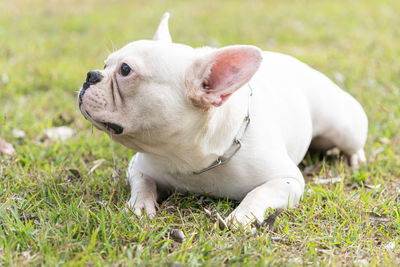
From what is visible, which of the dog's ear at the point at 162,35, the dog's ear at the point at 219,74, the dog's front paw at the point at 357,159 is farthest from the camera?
the dog's front paw at the point at 357,159

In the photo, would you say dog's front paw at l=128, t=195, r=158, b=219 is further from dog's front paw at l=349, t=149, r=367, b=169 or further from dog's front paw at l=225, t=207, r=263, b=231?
dog's front paw at l=349, t=149, r=367, b=169

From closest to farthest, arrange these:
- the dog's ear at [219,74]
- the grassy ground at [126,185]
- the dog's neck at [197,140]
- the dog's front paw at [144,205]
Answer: the grassy ground at [126,185] → the dog's ear at [219,74] → the dog's neck at [197,140] → the dog's front paw at [144,205]

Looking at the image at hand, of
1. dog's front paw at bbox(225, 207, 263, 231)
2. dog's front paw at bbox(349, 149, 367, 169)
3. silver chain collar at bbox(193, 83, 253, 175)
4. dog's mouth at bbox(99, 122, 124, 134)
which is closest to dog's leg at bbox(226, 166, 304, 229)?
dog's front paw at bbox(225, 207, 263, 231)

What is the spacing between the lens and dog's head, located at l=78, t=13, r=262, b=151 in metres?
2.43

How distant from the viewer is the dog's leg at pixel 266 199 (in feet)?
8.34

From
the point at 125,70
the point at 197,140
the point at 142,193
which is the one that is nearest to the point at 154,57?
the point at 125,70

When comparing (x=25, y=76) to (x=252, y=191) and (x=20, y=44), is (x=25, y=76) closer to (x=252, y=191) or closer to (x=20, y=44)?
(x=20, y=44)

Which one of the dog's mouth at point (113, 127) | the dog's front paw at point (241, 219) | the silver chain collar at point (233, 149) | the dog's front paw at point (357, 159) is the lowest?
the dog's front paw at point (357, 159)

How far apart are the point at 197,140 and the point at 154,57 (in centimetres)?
46

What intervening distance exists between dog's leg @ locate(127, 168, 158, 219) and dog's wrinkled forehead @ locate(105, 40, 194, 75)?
27.1 inches

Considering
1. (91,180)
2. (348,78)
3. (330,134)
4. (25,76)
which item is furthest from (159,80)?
(348,78)

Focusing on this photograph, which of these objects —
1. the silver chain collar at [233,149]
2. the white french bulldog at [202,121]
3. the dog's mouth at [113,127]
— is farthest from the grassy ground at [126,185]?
the dog's mouth at [113,127]

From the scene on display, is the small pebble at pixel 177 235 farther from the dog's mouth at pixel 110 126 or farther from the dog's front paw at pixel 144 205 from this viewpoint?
the dog's mouth at pixel 110 126

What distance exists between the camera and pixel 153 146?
2607mm
